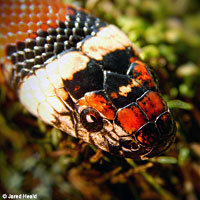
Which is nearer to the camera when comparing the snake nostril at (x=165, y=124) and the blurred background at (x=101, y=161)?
the snake nostril at (x=165, y=124)

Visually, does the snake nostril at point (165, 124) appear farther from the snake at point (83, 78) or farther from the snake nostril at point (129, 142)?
the snake nostril at point (129, 142)

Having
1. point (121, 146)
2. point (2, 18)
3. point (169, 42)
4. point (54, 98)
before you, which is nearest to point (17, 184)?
point (54, 98)

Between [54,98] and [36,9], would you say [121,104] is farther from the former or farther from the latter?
[36,9]

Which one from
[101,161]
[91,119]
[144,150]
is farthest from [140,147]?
[101,161]

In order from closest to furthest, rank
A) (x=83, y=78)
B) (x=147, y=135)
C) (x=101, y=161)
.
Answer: (x=147, y=135)
(x=83, y=78)
(x=101, y=161)

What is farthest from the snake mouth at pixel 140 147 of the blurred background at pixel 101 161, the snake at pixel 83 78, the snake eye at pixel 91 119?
the blurred background at pixel 101 161

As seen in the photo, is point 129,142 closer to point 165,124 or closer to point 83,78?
point 165,124
